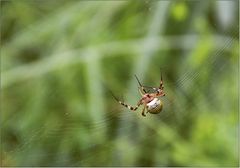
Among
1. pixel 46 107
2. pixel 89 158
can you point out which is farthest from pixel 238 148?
pixel 89 158

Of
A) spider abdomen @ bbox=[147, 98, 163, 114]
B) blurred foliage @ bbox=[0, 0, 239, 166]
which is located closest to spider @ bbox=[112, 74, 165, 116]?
spider abdomen @ bbox=[147, 98, 163, 114]

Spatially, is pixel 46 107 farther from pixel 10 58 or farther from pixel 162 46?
pixel 162 46

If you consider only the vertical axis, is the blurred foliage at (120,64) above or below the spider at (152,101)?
above

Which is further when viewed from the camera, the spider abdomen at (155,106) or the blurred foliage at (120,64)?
the blurred foliage at (120,64)

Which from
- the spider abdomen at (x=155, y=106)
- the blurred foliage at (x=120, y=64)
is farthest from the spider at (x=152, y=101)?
the blurred foliage at (x=120, y=64)

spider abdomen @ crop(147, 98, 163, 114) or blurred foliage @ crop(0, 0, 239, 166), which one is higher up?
blurred foliage @ crop(0, 0, 239, 166)

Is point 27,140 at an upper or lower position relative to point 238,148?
lower

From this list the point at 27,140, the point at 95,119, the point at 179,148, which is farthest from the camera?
the point at 179,148

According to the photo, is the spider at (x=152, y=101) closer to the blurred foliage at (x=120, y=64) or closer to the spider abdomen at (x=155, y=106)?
the spider abdomen at (x=155, y=106)

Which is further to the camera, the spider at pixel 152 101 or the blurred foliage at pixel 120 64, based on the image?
the blurred foliage at pixel 120 64

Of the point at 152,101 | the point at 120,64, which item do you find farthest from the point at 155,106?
the point at 120,64

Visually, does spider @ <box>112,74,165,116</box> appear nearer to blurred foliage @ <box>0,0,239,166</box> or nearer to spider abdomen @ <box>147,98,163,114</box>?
spider abdomen @ <box>147,98,163,114</box>
